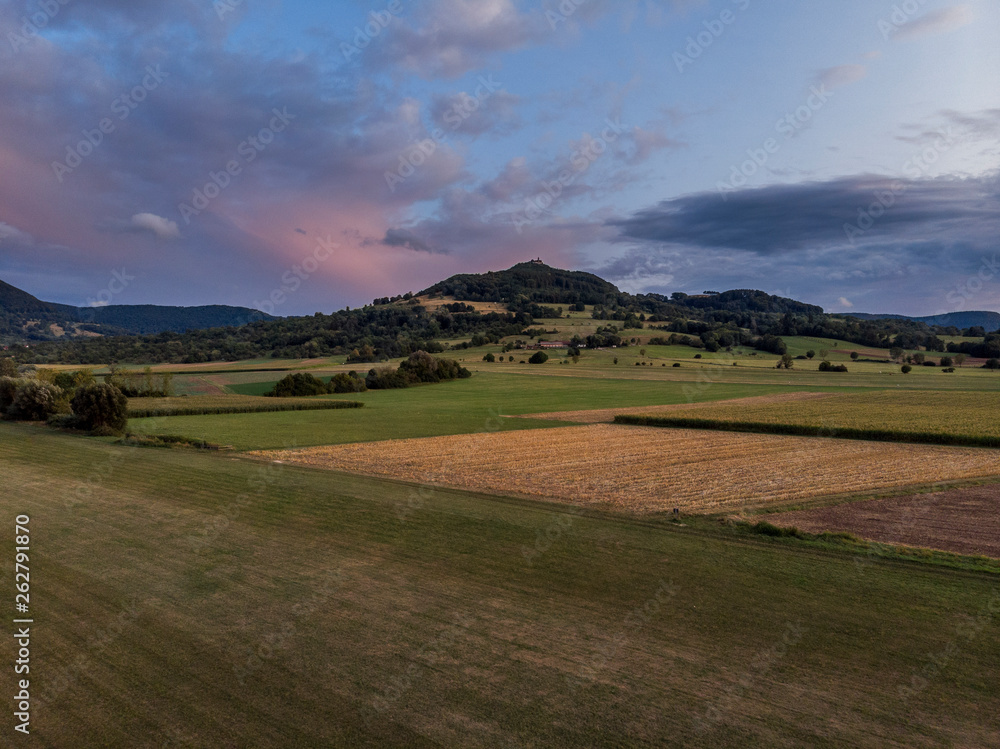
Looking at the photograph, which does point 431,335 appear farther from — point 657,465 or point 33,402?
point 657,465

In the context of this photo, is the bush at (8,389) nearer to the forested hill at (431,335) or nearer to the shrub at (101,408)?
the shrub at (101,408)

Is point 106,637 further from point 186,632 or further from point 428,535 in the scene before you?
point 428,535

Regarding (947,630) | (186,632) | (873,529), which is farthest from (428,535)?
(873,529)

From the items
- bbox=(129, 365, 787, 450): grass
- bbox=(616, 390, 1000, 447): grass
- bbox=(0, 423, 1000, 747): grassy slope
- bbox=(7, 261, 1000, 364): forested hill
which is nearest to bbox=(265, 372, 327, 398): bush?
bbox=(129, 365, 787, 450): grass

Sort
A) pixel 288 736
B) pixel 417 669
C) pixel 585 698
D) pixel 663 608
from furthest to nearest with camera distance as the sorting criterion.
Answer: pixel 663 608 < pixel 417 669 < pixel 585 698 < pixel 288 736

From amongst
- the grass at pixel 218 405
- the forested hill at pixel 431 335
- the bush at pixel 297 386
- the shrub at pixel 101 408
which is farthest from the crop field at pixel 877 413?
the forested hill at pixel 431 335

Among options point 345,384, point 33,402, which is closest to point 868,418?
point 345,384

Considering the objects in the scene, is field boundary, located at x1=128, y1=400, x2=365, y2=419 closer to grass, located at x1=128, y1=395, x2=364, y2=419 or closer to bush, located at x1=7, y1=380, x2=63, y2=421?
grass, located at x1=128, y1=395, x2=364, y2=419
